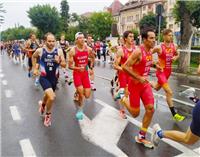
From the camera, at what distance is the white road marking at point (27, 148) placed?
5186 millimetres

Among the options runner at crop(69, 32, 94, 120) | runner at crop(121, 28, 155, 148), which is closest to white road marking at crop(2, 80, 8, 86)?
runner at crop(69, 32, 94, 120)

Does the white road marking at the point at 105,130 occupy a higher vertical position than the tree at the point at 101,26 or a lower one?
lower

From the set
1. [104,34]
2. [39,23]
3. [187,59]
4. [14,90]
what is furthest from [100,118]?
[39,23]

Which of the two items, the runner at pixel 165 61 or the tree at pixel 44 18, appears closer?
the runner at pixel 165 61

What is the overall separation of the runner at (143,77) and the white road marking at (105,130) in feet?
1.64

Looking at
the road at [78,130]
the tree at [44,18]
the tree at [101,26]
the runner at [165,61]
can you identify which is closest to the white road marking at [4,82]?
the road at [78,130]

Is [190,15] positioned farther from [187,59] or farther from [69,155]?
[69,155]

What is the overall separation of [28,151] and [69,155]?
2.32ft

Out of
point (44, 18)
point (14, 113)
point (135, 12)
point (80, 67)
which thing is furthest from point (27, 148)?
point (135, 12)

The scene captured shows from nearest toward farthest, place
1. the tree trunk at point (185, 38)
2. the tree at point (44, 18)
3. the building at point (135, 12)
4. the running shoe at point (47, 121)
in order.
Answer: the running shoe at point (47, 121)
the tree trunk at point (185, 38)
the building at point (135, 12)
the tree at point (44, 18)

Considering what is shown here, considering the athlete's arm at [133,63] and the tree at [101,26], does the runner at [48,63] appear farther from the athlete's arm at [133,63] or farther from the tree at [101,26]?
the tree at [101,26]

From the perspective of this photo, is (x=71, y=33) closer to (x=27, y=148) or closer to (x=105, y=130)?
(x=105, y=130)

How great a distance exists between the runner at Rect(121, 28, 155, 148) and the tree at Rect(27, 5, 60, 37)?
83.9 meters

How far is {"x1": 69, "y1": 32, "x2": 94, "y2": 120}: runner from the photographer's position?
23.9 feet
